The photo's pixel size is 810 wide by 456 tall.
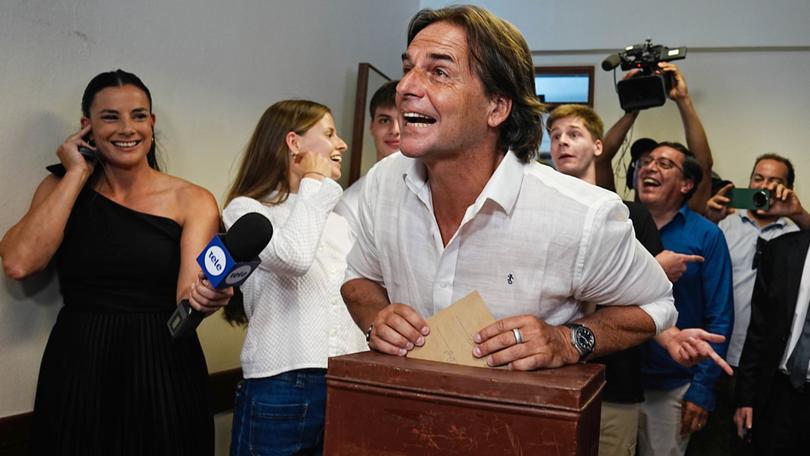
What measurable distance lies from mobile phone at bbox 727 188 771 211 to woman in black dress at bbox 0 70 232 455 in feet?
7.89

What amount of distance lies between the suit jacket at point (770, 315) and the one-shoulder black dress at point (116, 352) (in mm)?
2017

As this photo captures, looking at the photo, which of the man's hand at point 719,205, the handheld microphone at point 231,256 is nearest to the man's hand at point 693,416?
the man's hand at point 719,205

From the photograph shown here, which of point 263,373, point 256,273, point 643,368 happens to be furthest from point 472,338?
point 643,368

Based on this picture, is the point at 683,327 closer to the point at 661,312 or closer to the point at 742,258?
the point at 742,258

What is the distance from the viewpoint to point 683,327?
8.97ft

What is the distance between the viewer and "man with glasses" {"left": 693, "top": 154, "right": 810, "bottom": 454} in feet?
11.9

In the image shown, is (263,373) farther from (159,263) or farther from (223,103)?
(223,103)

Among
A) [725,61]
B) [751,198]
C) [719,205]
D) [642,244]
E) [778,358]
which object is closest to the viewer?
[642,244]

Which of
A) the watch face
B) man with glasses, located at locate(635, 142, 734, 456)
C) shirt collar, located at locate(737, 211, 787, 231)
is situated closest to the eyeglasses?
man with glasses, located at locate(635, 142, 734, 456)

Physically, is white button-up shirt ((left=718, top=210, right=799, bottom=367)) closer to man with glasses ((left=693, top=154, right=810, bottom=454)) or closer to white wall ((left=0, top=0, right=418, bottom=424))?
man with glasses ((left=693, top=154, right=810, bottom=454))

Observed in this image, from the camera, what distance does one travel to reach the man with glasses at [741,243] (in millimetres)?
3621

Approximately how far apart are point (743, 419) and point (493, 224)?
1915 millimetres

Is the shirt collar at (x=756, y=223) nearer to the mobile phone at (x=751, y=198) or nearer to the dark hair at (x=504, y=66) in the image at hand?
the mobile phone at (x=751, y=198)

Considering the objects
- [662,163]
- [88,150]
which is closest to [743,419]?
[662,163]
